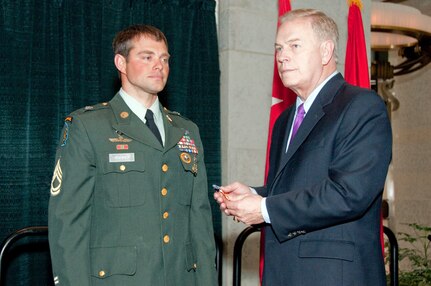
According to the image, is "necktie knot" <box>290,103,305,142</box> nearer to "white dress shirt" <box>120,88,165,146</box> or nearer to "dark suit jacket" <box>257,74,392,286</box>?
Answer: "dark suit jacket" <box>257,74,392,286</box>

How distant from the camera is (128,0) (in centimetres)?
381

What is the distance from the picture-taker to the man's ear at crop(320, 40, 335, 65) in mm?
2137

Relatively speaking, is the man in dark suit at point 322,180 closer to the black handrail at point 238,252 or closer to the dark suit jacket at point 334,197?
the dark suit jacket at point 334,197

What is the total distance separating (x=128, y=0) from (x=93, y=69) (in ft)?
1.79

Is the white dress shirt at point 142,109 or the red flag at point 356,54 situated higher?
the red flag at point 356,54

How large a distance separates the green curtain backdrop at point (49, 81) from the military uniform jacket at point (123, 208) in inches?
47.1

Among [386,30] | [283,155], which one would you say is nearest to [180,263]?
[283,155]

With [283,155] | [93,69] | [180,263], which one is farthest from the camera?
[93,69]

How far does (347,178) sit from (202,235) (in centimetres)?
84

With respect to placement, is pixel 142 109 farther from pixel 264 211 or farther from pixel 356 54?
pixel 356 54

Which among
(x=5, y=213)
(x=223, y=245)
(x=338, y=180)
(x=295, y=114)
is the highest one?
(x=295, y=114)

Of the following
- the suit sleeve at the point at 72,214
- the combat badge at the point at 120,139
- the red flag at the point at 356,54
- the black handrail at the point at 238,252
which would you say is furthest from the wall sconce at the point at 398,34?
the suit sleeve at the point at 72,214

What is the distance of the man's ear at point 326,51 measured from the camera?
214 centimetres

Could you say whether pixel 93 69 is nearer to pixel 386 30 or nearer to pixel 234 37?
pixel 234 37
